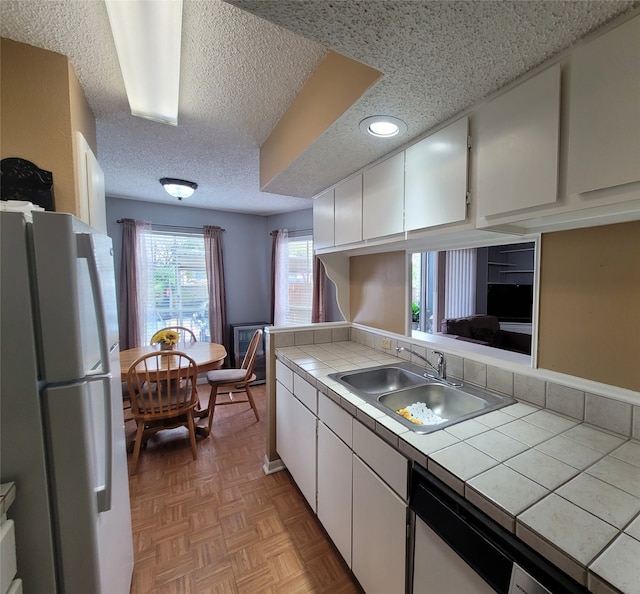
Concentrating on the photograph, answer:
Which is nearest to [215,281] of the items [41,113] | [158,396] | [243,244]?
[243,244]

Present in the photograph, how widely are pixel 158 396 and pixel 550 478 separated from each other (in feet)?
8.03

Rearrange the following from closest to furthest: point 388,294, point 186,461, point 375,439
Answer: point 375,439 → point 388,294 → point 186,461

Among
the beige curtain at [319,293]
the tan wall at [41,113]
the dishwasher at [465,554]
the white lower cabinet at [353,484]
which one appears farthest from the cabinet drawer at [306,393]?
the beige curtain at [319,293]

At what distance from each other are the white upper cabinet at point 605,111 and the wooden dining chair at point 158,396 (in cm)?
248

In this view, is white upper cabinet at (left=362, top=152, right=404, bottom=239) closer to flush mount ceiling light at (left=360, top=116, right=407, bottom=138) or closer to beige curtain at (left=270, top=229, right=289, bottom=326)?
flush mount ceiling light at (left=360, top=116, right=407, bottom=138)

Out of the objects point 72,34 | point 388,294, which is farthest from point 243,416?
point 72,34

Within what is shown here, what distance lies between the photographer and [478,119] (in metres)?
1.14

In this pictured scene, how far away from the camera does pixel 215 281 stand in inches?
163

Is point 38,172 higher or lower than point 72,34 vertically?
lower

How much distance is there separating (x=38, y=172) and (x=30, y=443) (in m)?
1.17

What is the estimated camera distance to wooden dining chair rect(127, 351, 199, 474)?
2.25 meters

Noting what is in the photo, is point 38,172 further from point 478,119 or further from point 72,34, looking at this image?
point 478,119

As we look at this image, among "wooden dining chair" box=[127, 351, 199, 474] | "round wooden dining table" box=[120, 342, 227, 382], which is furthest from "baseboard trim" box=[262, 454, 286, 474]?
"round wooden dining table" box=[120, 342, 227, 382]

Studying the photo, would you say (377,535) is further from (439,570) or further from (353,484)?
(439,570)
